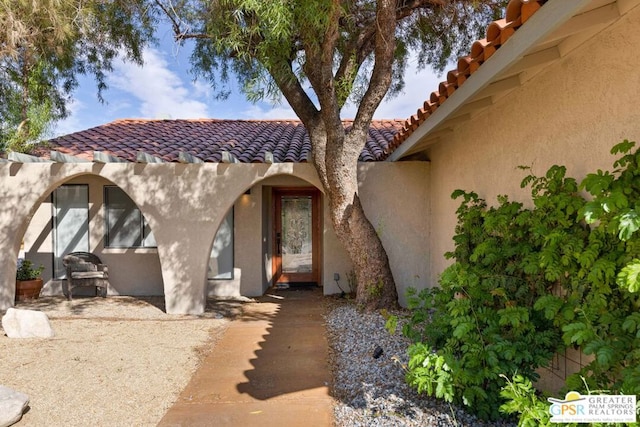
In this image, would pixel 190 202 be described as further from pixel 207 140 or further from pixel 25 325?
pixel 25 325

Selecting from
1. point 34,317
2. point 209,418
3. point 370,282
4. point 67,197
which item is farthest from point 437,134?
point 67,197

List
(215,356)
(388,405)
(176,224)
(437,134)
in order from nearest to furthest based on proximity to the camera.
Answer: (388,405)
(215,356)
(437,134)
(176,224)

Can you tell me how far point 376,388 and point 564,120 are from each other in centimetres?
326

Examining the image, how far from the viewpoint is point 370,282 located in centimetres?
742

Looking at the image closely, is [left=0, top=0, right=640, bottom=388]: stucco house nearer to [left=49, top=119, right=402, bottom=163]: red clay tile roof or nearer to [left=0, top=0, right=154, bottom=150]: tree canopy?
[left=49, top=119, right=402, bottom=163]: red clay tile roof

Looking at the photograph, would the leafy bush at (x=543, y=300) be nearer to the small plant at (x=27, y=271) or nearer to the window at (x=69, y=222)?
the window at (x=69, y=222)

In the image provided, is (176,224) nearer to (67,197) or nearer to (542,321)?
(67,197)

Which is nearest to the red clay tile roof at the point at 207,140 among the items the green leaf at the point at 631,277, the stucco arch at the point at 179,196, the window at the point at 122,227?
the stucco arch at the point at 179,196

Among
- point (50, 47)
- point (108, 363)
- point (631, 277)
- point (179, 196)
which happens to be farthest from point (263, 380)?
point (50, 47)

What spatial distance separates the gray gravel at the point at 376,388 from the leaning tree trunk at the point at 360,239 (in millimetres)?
897

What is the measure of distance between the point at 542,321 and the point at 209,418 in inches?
129

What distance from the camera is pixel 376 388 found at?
4164 mm

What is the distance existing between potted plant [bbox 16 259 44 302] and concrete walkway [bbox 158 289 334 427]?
5.39 metres

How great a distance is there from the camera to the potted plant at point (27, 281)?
887 centimetres
